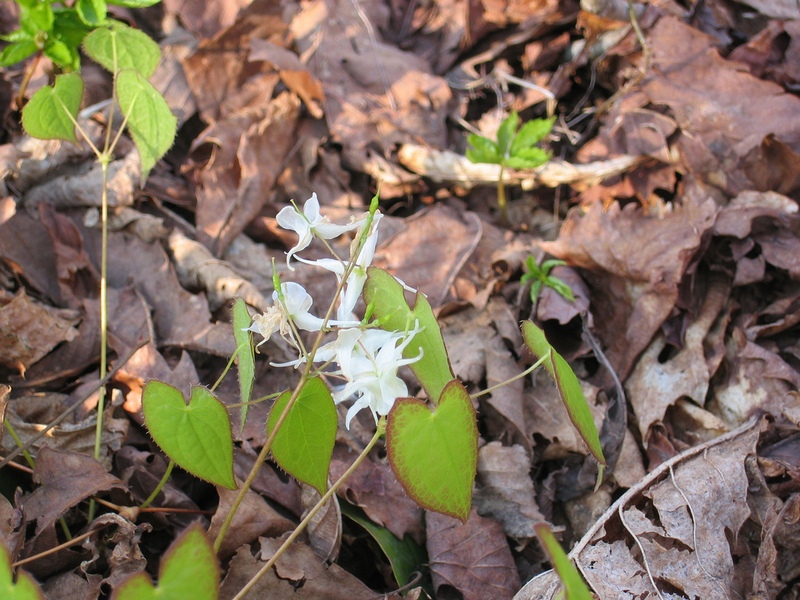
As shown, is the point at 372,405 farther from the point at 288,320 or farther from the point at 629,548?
the point at 629,548

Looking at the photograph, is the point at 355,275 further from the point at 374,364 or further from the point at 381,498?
the point at 381,498

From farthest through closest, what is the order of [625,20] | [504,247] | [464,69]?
[464,69] < [625,20] < [504,247]

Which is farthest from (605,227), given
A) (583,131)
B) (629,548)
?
(629,548)

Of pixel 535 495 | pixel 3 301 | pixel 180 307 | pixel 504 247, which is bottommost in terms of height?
pixel 535 495

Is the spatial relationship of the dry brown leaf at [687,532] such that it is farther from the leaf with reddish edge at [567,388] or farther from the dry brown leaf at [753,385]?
the leaf with reddish edge at [567,388]

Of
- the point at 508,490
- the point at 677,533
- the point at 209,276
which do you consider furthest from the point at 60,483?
the point at 677,533

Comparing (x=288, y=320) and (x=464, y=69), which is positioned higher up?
(x=288, y=320)

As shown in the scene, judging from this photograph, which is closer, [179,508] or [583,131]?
[179,508]
